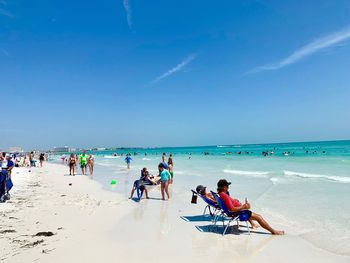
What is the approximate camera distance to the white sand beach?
476 centimetres

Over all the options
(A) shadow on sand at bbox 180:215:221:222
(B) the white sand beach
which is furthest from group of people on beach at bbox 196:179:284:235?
(A) shadow on sand at bbox 180:215:221:222

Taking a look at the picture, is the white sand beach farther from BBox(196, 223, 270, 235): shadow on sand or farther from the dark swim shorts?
the dark swim shorts

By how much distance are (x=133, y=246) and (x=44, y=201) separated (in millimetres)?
5564

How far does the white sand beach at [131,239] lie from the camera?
4762 mm

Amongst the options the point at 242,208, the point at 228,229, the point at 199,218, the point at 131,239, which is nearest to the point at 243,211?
the point at 242,208

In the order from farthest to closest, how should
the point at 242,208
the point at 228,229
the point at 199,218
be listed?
the point at 199,218 → the point at 228,229 → the point at 242,208

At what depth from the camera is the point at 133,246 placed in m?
5.28

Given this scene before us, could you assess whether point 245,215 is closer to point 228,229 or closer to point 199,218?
point 228,229

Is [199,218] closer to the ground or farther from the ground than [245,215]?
closer to the ground

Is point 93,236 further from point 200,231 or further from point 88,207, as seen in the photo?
point 88,207

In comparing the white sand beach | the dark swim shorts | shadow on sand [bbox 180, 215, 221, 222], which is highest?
the dark swim shorts

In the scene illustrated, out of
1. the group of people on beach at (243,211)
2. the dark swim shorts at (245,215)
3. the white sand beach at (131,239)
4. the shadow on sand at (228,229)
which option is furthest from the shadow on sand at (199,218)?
the dark swim shorts at (245,215)

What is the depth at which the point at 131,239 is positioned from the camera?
570 centimetres

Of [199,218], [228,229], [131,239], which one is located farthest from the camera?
[199,218]
